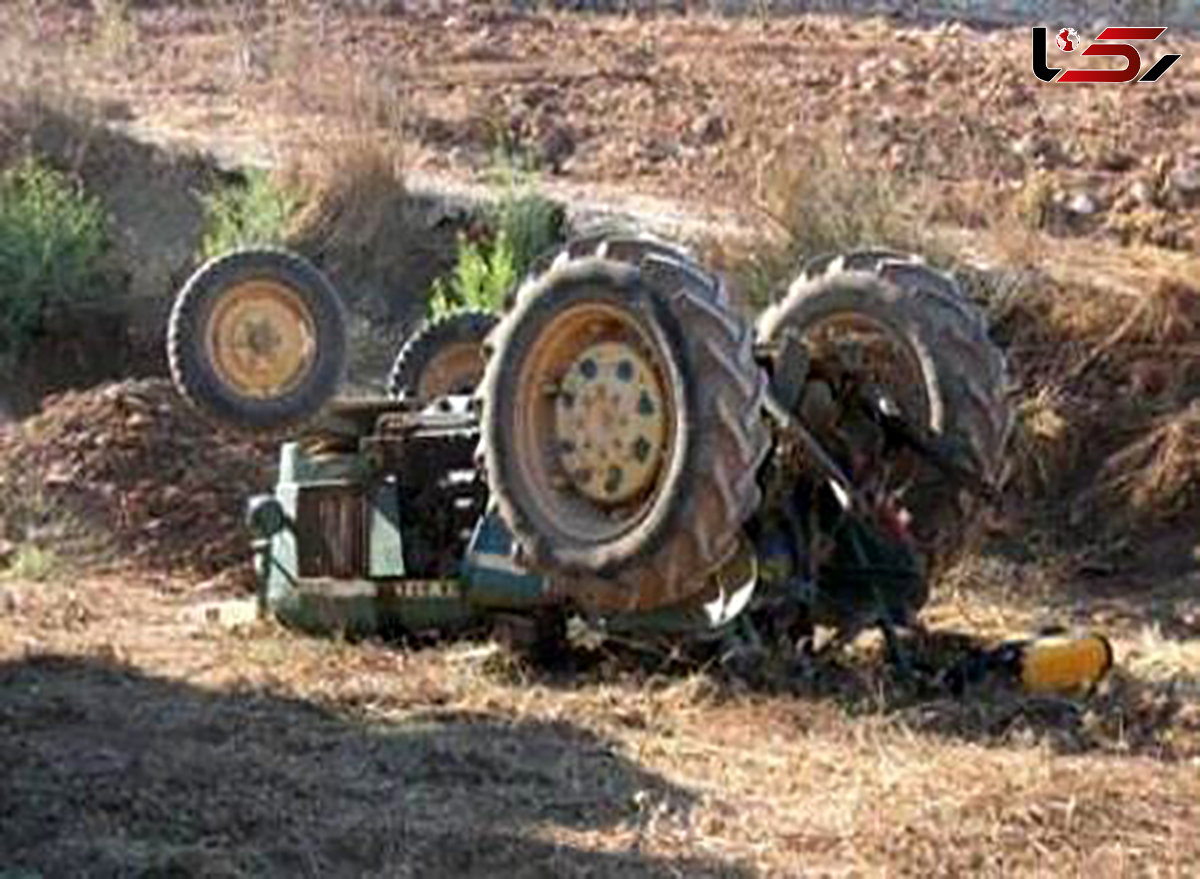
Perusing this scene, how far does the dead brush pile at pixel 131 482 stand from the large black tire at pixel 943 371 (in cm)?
390

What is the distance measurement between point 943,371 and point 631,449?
4.61ft

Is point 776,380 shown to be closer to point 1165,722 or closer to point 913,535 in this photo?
point 913,535

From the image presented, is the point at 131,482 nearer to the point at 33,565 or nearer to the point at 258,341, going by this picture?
the point at 33,565

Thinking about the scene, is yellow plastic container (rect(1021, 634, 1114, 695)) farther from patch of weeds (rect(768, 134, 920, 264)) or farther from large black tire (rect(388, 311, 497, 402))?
patch of weeds (rect(768, 134, 920, 264))

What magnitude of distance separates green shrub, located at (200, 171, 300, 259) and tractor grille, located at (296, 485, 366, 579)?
603 centimetres

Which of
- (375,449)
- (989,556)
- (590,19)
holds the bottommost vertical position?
(989,556)

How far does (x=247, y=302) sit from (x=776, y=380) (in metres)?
2.61

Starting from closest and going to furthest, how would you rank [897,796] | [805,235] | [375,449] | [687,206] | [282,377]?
1. [897,796]
2. [375,449]
3. [282,377]
4. [805,235]
5. [687,206]

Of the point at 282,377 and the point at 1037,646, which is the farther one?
the point at 282,377

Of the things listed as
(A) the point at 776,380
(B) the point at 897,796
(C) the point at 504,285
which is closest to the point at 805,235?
(C) the point at 504,285

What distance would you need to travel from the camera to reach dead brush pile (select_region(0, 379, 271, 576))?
13008 millimetres

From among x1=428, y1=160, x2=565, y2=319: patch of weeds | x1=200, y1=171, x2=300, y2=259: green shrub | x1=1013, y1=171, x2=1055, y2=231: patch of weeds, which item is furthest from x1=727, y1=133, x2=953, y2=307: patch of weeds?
x1=200, y1=171, x2=300, y2=259: green shrub

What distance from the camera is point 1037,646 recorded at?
9.13 m

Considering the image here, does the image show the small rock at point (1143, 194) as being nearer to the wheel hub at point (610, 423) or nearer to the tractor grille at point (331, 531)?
the tractor grille at point (331, 531)
